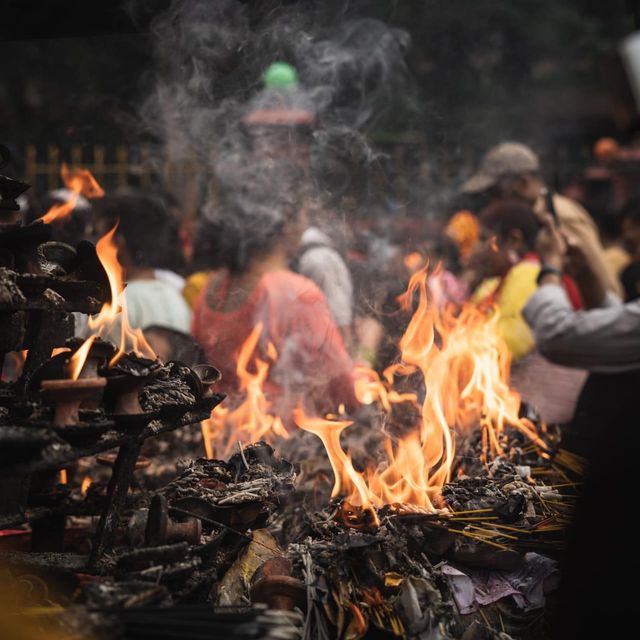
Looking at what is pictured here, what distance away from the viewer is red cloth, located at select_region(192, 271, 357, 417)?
261 inches

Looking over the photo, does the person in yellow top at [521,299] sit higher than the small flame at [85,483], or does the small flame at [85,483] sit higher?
the person in yellow top at [521,299]

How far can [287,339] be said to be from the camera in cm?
677

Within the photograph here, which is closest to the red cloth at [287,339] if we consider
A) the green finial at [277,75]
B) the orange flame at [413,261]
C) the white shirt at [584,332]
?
the white shirt at [584,332]

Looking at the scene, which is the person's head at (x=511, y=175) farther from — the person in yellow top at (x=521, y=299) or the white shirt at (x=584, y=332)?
the white shirt at (x=584, y=332)

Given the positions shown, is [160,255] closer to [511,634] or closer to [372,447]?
[372,447]

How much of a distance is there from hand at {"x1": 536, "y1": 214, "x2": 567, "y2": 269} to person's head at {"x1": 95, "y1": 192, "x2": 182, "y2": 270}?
11.6 ft

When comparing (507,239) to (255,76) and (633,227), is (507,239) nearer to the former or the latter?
(633,227)

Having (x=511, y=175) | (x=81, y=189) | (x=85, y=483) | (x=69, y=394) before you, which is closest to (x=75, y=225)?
(x=81, y=189)

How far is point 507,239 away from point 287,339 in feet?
8.94

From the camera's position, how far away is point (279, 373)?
6.81 meters

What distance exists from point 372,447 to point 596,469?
359 centimetres

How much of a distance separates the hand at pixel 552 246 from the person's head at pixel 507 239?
0.85 meters

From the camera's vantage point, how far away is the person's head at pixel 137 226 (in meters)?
7.34

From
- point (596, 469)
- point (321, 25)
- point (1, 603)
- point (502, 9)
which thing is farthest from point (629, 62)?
point (502, 9)
